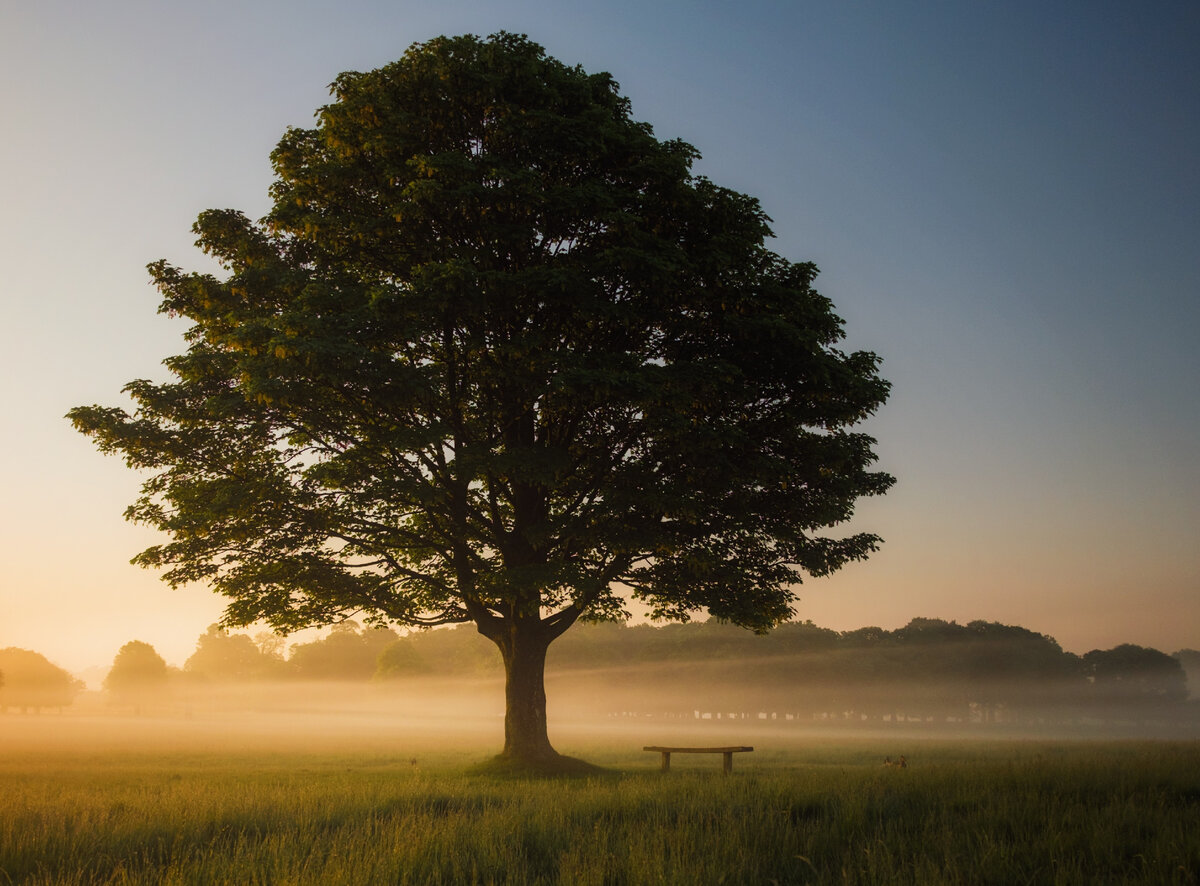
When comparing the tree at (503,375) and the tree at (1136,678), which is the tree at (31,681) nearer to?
the tree at (503,375)

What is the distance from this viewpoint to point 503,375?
19344 mm

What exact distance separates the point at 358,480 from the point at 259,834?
11.2 m

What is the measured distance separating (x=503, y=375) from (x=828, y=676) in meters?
115

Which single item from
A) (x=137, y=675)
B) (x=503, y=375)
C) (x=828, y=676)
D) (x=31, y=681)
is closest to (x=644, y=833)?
(x=503, y=375)

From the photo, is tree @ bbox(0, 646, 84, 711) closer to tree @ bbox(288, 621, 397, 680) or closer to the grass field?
tree @ bbox(288, 621, 397, 680)

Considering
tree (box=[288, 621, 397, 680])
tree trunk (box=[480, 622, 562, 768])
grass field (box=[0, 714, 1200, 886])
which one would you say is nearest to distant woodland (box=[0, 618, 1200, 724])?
tree (box=[288, 621, 397, 680])

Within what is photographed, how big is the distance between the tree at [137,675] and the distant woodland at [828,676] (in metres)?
0.36

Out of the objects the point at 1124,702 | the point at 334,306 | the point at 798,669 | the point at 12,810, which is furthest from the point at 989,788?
the point at 1124,702

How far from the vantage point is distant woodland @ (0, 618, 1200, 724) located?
118562 millimetres

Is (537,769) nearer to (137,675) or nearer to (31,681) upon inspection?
(137,675)

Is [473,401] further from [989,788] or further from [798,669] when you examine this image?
[798,669]

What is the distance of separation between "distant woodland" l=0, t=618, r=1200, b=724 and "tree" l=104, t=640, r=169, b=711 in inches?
14.2

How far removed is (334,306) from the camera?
736 inches

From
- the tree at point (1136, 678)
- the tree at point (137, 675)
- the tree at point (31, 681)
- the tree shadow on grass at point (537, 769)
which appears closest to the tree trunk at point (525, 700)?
the tree shadow on grass at point (537, 769)
